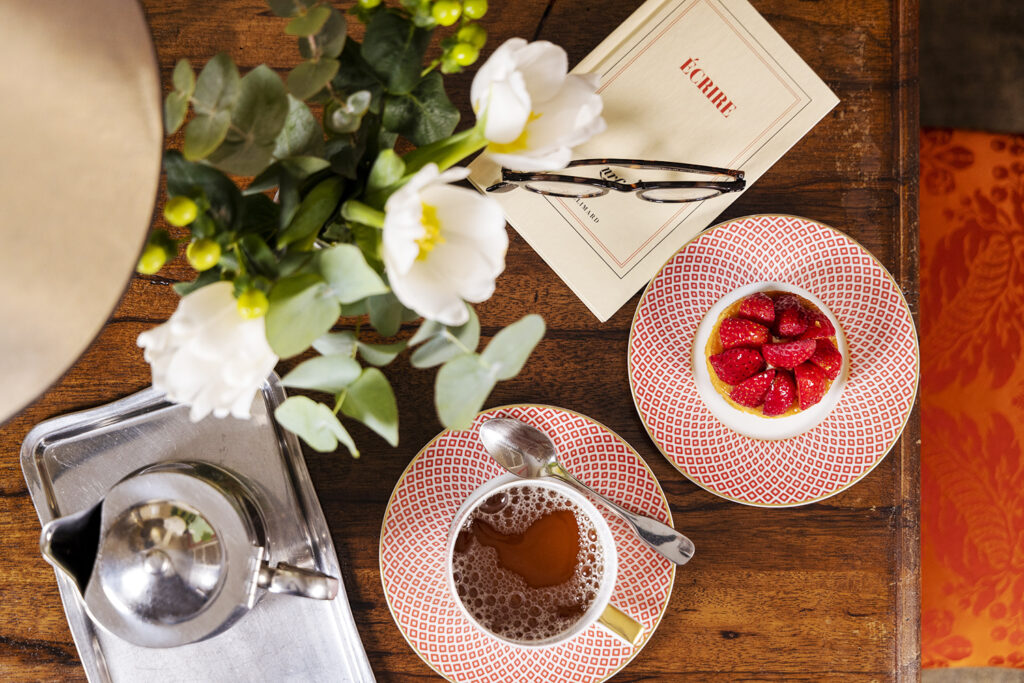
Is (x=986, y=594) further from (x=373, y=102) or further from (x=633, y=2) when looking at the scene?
(x=373, y=102)

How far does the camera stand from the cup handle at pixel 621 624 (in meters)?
0.76

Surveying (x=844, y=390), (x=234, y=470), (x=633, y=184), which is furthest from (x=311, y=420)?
(x=844, y=390)

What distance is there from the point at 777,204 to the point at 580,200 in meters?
0.22

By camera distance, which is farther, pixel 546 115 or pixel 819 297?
pixel 819 297

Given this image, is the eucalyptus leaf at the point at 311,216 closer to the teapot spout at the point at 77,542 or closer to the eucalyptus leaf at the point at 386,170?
the eucalyptus leaf at the point at 386,170

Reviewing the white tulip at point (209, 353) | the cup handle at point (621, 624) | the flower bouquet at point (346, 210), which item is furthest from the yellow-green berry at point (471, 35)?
the cup handle at point (621, 624)

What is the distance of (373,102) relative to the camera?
0.50 metres

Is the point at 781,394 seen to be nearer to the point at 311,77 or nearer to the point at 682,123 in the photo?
the point at 682,123

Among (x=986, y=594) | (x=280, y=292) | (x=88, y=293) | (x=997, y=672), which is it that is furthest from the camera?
(x=997, y=672)

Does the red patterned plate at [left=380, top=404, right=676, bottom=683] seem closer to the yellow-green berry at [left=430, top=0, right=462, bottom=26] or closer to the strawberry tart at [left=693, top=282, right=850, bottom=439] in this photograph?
the strawberry tart at [left=693, top=282, right=850, bottom=439]

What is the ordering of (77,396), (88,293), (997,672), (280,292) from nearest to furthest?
(88,293)
(280,292)
(77,396)
(997,672)

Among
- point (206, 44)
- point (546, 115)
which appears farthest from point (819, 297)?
point (206, 44)

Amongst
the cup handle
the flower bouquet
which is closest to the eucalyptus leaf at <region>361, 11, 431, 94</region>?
the flower bouquet

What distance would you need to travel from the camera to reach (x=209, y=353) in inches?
14.7
